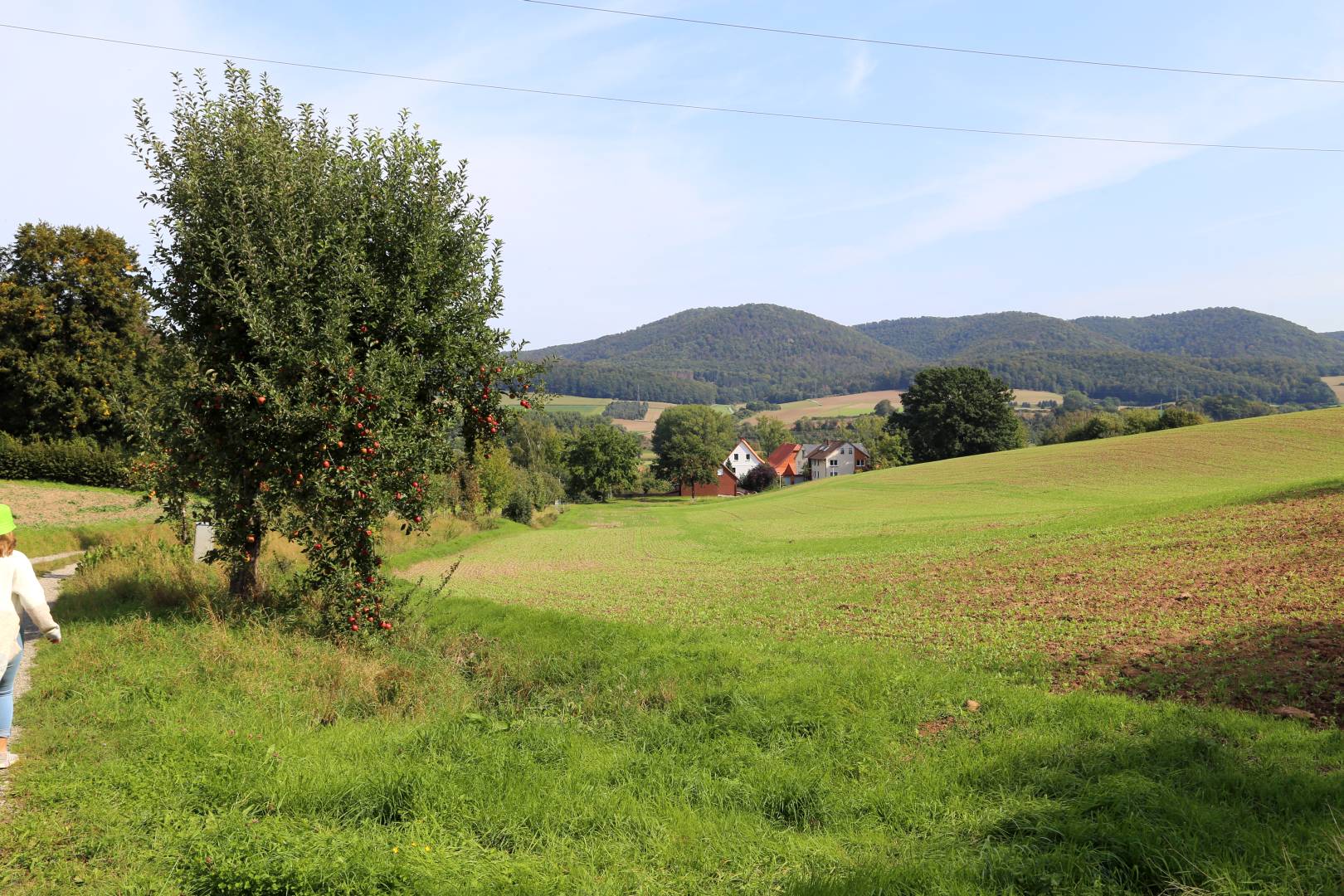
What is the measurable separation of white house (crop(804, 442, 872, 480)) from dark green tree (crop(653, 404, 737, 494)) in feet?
54.2

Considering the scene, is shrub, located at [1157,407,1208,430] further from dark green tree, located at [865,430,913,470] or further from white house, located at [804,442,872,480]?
white house, located at [804,442,872,480]

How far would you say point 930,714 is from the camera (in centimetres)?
883

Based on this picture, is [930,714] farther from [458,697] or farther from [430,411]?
[430,411]

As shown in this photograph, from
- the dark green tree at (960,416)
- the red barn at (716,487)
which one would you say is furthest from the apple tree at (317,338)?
the red barn at (716,487)

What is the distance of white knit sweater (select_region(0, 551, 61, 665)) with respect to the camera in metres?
7.34

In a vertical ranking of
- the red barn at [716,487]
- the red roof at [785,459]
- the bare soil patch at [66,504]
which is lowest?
the red barn at [716,487]

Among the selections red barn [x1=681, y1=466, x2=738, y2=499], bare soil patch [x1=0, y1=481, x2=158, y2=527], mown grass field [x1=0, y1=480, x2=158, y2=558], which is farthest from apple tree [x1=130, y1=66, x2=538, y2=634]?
red barn [x1=681, y1=466, x2=738, y2=499]

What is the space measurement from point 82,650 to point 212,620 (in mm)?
1788

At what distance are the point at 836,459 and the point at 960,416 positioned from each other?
38.2m

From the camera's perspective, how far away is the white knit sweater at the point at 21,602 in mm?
7344

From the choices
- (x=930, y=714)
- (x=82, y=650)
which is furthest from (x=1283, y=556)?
→ (x=82, y=650)

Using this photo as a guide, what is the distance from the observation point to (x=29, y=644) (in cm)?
1226

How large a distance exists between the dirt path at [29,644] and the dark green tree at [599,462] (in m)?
82.6

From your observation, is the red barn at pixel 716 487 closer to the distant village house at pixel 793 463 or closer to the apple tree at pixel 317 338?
the distant village house at pixel 793 463
